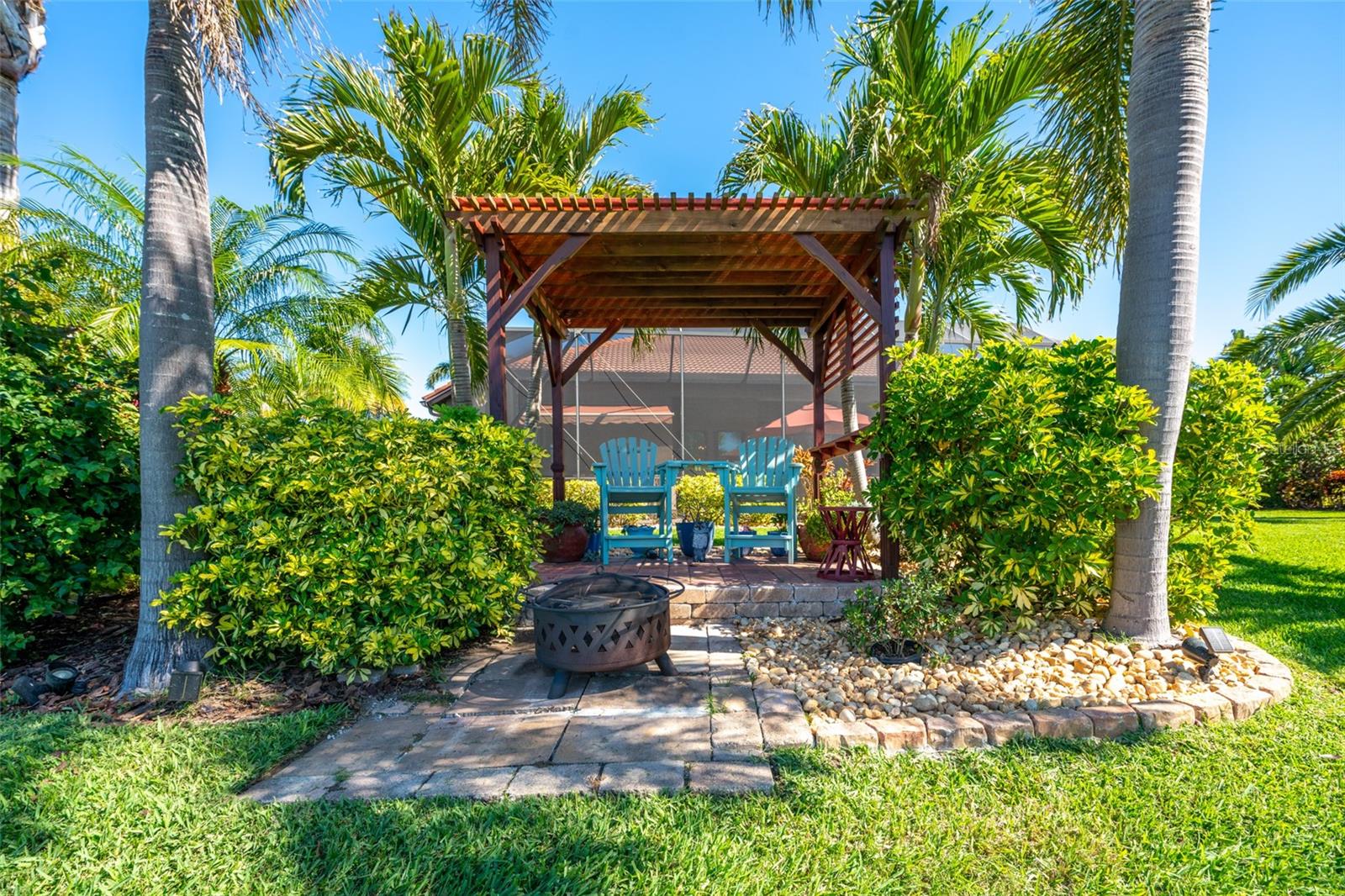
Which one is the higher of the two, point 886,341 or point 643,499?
point 886,341

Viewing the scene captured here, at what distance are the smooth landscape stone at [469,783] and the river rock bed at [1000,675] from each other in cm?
125

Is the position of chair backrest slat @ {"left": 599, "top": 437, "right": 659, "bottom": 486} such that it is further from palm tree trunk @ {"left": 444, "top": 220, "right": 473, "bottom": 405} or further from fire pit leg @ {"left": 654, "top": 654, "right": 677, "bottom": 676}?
fire pit leg @ {"left": 654, "top": 654, "right": 677, "bottom": 676}

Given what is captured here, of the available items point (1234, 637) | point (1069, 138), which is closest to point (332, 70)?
point (1069, 138)

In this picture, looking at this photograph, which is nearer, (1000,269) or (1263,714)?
(1263,714)

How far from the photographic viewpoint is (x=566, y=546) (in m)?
5.06

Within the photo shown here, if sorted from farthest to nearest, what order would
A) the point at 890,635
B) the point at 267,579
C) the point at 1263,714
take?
the point at 890,635, the point at 267,579, the point at 1263,714

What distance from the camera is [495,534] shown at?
10.9ft

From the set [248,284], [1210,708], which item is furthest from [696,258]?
[248,284]

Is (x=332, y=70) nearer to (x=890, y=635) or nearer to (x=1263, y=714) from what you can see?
(x=890, y=635)

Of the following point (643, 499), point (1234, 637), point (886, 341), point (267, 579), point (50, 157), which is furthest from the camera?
point (50, 157)

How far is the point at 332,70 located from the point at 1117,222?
20.5 ft

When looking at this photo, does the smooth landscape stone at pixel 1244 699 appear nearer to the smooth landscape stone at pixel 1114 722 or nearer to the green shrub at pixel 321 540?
the smooth landscape stone at pixel 1114 722

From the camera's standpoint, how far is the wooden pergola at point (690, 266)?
3.82m

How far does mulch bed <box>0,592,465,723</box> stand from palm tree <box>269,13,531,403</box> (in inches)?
131
